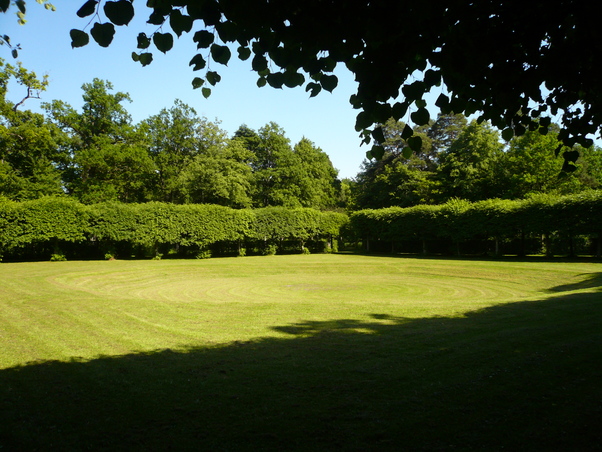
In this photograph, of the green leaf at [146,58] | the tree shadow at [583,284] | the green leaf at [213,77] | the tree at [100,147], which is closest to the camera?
the green leaf at [146,58]

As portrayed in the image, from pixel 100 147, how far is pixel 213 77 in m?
44.2

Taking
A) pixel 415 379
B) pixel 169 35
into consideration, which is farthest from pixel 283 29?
pixel 415 379

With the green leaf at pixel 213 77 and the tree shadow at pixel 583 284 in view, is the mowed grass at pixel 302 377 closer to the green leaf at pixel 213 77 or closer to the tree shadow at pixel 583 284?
the green leaf at pixel 213 77

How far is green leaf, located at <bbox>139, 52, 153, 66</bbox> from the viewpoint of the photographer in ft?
13.5

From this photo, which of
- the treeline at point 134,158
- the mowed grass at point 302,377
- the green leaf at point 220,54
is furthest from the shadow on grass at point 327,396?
the treeline at point 134,158

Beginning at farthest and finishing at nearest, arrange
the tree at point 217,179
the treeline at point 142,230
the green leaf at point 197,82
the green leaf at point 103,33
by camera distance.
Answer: the tree at point 217,179, the treeline at point 142,230, the green leaf at point 197,82, the green leaf at point 103,33

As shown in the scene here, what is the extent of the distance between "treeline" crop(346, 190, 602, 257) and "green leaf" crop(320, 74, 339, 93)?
30.2m

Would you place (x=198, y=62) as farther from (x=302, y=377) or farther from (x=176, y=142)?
(x=176, y=142)

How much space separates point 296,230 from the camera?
43156 millimetres

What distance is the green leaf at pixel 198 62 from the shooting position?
409 cm

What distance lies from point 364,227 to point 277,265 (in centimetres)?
1806

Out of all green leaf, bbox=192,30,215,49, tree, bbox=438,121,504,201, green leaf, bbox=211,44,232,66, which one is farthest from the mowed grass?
tree, bbox=438,121,504,201

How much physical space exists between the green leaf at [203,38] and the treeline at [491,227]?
3124cm

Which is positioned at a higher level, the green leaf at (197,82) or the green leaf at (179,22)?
the green leaf at (179,22)
